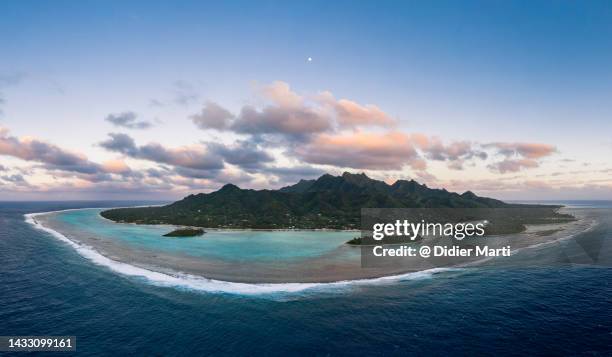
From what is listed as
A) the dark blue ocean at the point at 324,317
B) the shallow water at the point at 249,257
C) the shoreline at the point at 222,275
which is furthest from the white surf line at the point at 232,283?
the dark blue ocean at the point at 324,317

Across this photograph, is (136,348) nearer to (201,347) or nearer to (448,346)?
(201,347)

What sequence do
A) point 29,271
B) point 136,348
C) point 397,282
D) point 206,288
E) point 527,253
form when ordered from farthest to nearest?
point 527,253 < point 29,271 < point 397,282 < point 206,288 < point 136,348

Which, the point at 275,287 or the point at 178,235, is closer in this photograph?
the point at 275,287

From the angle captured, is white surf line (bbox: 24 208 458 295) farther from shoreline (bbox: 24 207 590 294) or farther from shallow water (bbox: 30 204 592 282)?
shallow water (bbox: 30 204 592 282)

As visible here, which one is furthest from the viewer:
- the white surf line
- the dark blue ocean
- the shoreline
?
the shoreline

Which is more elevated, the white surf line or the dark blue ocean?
the white surf line

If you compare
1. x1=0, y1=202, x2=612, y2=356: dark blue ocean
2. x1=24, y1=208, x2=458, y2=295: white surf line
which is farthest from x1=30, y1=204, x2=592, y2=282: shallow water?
x1=0, y1=202, x2=612, y2=356: dark blue ocean

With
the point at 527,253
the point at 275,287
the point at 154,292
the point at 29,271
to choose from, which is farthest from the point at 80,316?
the point at 527,253

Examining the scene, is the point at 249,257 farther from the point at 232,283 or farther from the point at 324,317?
the point at 324,317

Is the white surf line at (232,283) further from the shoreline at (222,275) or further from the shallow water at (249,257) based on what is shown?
the shallow water at (249,257)

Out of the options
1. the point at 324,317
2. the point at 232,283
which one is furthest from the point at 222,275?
the point at 324,317
